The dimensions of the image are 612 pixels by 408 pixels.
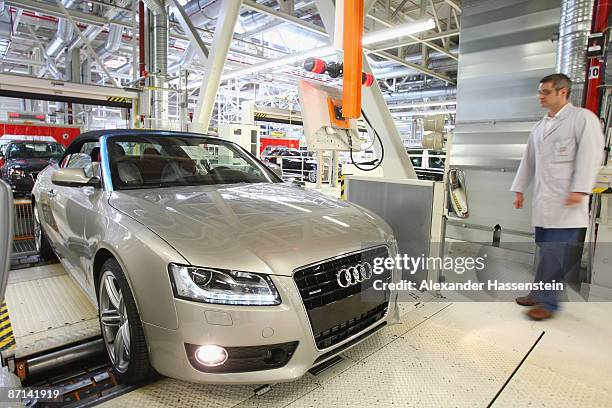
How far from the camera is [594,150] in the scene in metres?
2.30

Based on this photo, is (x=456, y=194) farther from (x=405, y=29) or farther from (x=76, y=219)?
(x=405, y=29)

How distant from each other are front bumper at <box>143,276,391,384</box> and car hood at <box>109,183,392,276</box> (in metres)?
0.15

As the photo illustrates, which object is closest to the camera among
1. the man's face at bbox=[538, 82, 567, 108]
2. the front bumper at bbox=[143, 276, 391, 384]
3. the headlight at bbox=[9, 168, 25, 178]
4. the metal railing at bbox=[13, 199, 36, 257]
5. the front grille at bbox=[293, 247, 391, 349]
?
the front bumper at bbox=[143, 276, 391, 384]

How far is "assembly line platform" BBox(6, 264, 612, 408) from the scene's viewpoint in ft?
5.63

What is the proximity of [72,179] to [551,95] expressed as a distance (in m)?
2.99

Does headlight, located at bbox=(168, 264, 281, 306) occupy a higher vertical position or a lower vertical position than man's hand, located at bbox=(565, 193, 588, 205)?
lower

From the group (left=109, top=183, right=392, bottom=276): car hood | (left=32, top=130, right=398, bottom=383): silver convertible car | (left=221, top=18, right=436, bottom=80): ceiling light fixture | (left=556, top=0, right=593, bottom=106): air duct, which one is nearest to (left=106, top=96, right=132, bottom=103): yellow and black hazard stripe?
(left=221, top=18, right=436, bottom=80): ceiling light fixture

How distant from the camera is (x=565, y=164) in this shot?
7.98ft

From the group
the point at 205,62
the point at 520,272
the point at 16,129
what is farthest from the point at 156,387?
the point at 16,129

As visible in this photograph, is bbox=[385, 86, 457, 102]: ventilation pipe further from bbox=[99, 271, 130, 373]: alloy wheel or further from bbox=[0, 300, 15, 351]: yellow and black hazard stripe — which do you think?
bbox=[0, 300, 15, 351]: yellow and black hazard stripe

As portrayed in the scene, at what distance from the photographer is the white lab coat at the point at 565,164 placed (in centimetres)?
232

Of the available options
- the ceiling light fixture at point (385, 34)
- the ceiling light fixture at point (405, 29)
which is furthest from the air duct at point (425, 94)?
the ceiling light fixture at point (405, 29)

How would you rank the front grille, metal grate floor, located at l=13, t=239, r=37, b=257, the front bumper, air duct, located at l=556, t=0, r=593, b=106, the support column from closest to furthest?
the front bumper, the front grille, air duct, located at l=556, t=0, r=593, b=106, metal grate floor, located at l=13, t=239, r=37, b=257, the support column

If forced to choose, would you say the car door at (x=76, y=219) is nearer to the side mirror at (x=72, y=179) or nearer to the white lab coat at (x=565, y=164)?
the side mirror at (x=72, y=179)
